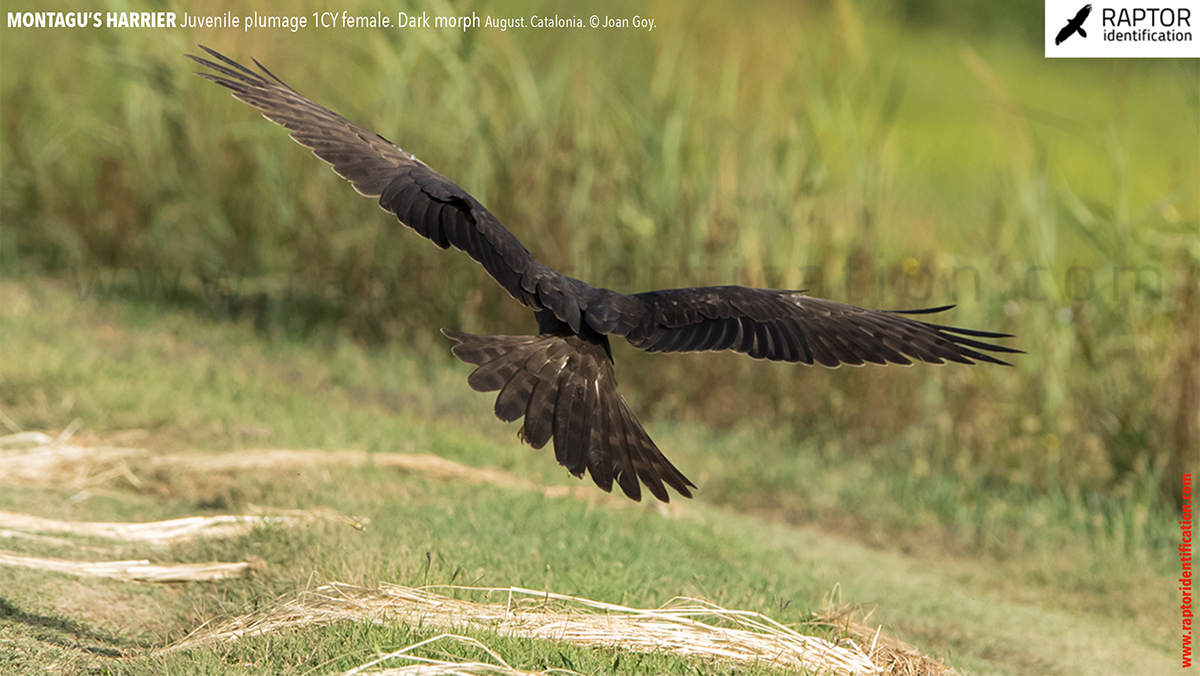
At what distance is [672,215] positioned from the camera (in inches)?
275

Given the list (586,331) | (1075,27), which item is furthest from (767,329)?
(1075,27)

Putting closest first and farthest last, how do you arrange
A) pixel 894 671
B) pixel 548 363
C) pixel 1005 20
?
1. pixel 894 671
2. pixel 548 363
3. pixel 1005 20

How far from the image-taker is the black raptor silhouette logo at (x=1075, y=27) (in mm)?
6562

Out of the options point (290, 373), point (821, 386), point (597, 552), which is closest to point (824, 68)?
point (821, 386)

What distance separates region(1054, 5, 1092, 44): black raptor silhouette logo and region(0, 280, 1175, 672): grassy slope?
9.16 ft

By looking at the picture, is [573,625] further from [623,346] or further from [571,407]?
[623,346]

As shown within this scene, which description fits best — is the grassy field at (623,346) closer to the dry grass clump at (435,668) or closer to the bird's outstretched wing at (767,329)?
the dry grass clump at (435,668)

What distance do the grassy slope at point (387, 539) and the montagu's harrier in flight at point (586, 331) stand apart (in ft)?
1.89

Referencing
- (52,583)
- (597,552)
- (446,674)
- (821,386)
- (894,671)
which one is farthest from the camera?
(821,386)

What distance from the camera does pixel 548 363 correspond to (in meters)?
3.44

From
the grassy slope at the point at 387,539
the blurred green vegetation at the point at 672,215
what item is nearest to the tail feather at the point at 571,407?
the grassy slope at the point at 387,539

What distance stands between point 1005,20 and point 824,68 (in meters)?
6.98

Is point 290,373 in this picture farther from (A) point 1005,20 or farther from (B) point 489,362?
(A) point 1005,20

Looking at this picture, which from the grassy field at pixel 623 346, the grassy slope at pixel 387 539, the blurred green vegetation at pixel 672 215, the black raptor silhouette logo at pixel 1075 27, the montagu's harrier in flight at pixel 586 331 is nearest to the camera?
the montagu's harrier in flight at pixel 586 331
